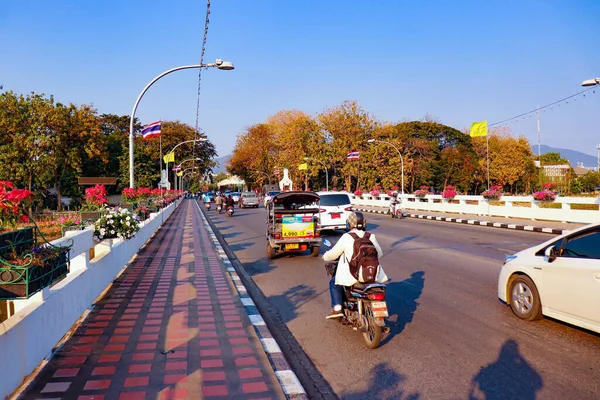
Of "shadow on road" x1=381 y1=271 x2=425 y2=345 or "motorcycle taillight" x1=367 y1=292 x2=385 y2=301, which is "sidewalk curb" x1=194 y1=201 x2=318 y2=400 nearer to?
"motorcycle taillight" x1=367 y1=292 x2=385 y2=301

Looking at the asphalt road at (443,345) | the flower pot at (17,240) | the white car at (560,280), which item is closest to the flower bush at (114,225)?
→ the asphalt road at (443,345)

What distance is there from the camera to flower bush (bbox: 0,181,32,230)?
443 cm

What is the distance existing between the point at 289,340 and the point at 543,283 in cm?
333

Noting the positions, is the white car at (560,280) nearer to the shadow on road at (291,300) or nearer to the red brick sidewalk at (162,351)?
the shadow on road at (291,300)

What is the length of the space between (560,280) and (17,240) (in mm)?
6084

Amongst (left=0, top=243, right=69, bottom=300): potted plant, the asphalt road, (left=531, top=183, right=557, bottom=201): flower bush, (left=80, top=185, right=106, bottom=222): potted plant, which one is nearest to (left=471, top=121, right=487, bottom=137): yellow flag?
(left=531, top=183, right=557, bottom=201): flower bush

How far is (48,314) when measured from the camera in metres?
5.06

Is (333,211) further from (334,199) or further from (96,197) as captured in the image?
(96,197)

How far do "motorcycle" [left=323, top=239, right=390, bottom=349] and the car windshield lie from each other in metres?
12.2

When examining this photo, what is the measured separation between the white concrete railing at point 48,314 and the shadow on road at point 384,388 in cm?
290

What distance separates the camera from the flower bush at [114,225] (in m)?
9.47

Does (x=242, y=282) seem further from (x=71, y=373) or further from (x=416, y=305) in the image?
(x=71, y=373)

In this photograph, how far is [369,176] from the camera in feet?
216

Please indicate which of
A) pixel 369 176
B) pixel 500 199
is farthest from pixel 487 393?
pixel 369 176
